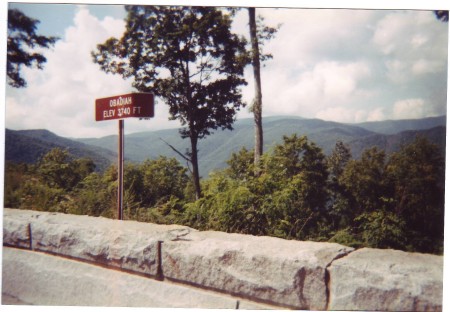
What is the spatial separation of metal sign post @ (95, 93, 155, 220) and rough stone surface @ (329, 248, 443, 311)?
237cm

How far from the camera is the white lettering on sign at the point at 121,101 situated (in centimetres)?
345

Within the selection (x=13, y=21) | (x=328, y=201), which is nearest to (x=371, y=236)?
(x=328, y=201)

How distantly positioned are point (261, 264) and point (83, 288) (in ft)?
5.52

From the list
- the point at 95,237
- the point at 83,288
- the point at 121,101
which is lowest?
the point at 83,288

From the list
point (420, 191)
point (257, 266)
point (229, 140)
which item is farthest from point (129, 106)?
point (229, 140)

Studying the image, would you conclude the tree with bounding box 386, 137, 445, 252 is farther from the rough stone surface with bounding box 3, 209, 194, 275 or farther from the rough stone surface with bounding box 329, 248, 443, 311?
the rough stone surface with bounding box 3, 209, 194, 275

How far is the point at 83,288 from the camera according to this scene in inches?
114

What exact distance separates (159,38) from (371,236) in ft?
17.9

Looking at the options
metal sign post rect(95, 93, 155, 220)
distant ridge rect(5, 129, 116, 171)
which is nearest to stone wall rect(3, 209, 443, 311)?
metal sign post rect(95, 93, 155, 220)

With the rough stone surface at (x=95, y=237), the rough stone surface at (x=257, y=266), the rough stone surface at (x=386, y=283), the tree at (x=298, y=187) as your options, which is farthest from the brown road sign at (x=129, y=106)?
the rough stone surface at (x=386, y=283)

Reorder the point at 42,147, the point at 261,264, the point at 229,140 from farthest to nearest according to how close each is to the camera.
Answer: the point at 229,140, the point at 42,147, the point at 261,264

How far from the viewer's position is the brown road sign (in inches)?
135

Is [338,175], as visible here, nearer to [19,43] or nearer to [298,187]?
[298,187]

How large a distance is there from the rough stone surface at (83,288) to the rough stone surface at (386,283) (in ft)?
1.99
